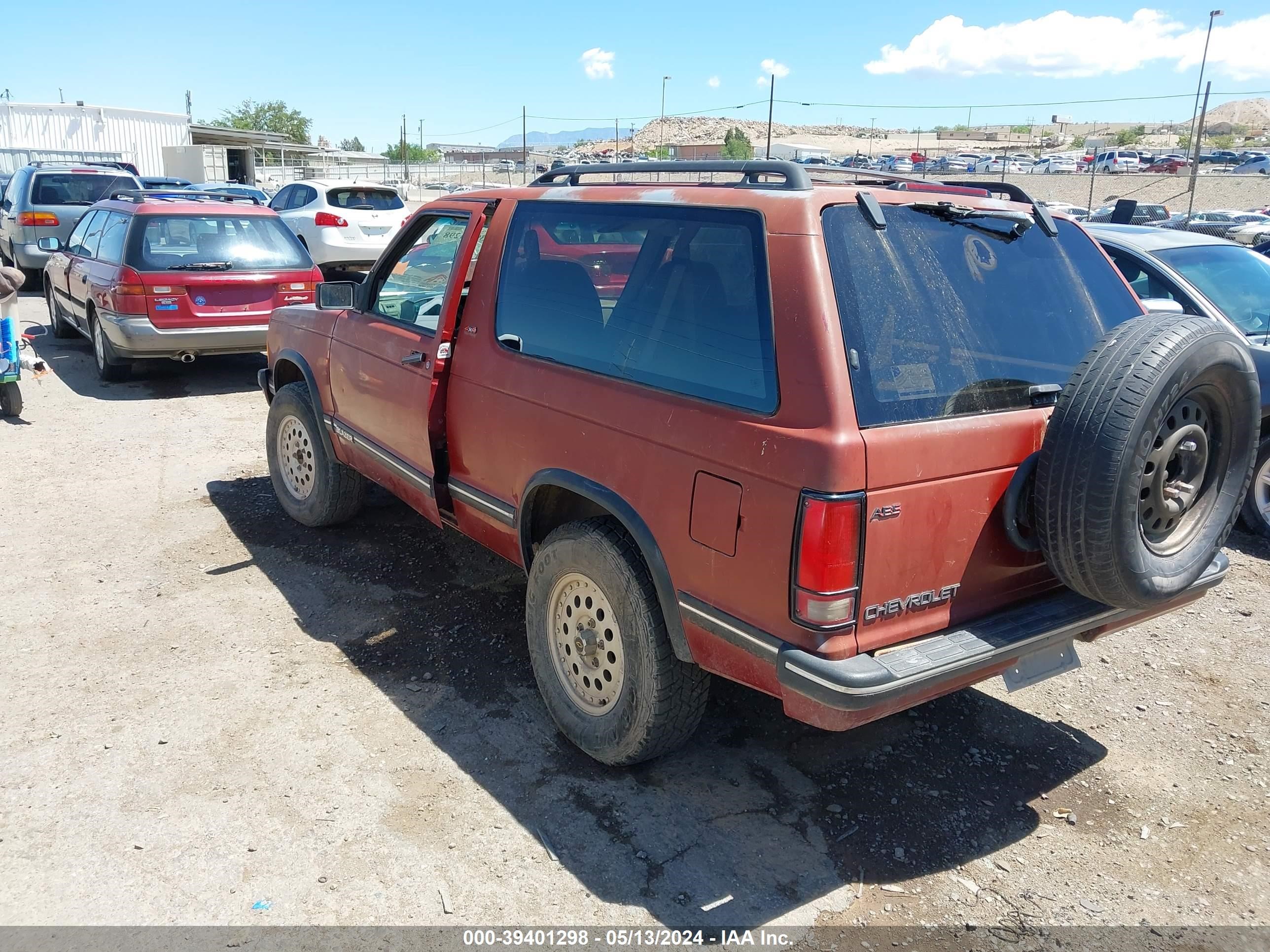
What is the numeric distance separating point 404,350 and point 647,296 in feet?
5.21

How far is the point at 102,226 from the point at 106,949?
905 cm

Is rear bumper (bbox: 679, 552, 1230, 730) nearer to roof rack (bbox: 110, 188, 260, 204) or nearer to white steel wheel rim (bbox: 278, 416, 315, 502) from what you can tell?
white steel wheel rim (bbox: 278, 416, 315, 502)

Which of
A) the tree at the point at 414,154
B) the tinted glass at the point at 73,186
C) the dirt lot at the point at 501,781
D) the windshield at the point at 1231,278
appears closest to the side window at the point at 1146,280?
the windshield at the point at 1231,278

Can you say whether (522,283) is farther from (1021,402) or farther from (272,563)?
(272,563)

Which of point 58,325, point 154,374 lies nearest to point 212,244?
point 154,374

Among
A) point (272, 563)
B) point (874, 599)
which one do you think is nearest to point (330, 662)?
point (272, 563)

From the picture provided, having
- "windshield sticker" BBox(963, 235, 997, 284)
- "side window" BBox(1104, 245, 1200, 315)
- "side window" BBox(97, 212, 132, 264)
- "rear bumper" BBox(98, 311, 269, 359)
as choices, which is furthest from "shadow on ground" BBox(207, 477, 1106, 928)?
"side window" BBox(97, 212, 132, 264)

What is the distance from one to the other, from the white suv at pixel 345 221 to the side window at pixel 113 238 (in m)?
5.06

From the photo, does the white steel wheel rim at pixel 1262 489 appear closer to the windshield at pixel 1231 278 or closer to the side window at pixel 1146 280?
the windshield at pixel 1231 278

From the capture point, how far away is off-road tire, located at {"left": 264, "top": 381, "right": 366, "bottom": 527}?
18.2 ft

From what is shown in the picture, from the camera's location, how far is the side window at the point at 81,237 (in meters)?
10.2

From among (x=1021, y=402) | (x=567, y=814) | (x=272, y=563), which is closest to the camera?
(x=1021, y=402)

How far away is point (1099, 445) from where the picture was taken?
2729 mm

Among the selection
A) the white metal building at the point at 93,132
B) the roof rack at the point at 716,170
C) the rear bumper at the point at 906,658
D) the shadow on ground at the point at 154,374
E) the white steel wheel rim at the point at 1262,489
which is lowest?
the shadow on ground at the point at 154,374
